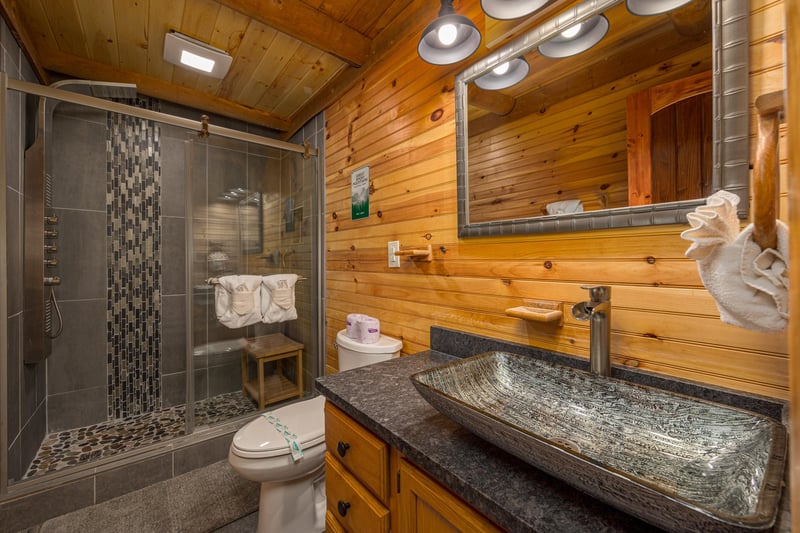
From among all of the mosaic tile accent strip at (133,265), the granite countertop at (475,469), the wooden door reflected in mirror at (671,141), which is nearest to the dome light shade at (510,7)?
the wooden door reflected in mirror at (671,141)

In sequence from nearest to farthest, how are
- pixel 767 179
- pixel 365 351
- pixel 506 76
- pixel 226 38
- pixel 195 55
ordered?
pixel 767 179, pixel 506 76, pixel 365 351, pixel 226 38, pixel 195 55

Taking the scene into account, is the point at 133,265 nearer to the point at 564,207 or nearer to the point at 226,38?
the point at 226,38

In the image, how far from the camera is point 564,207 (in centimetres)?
103

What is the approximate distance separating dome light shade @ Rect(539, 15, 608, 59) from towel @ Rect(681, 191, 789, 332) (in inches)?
Result: 27.0

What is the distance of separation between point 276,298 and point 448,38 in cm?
173

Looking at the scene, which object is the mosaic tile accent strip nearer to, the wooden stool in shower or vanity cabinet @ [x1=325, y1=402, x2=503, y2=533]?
the wooden stool in shower

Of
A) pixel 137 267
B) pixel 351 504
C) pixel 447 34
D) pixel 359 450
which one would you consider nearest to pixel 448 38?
pixel 447 34

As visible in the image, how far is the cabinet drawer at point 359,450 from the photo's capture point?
83cm

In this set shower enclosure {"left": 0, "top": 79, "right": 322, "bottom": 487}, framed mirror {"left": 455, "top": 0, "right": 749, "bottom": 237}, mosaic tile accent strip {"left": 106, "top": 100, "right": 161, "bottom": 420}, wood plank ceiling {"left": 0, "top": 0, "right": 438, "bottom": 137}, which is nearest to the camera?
framed mirror {"left": 455, "top": 0, "right": 749, "bottom": 237}

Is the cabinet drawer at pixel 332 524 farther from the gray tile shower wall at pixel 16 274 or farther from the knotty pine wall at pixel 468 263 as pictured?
the gray tile shower wall at pixel 16 274

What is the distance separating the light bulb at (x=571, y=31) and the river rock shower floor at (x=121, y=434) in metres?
2.46

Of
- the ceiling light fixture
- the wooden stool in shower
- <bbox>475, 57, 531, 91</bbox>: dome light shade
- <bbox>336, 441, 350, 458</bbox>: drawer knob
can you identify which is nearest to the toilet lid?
<bbox>336, 441, 350, 458</bbox>: drawer knob

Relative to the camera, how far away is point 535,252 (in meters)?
1.12

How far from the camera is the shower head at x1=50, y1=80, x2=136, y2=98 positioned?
6.72 feet
